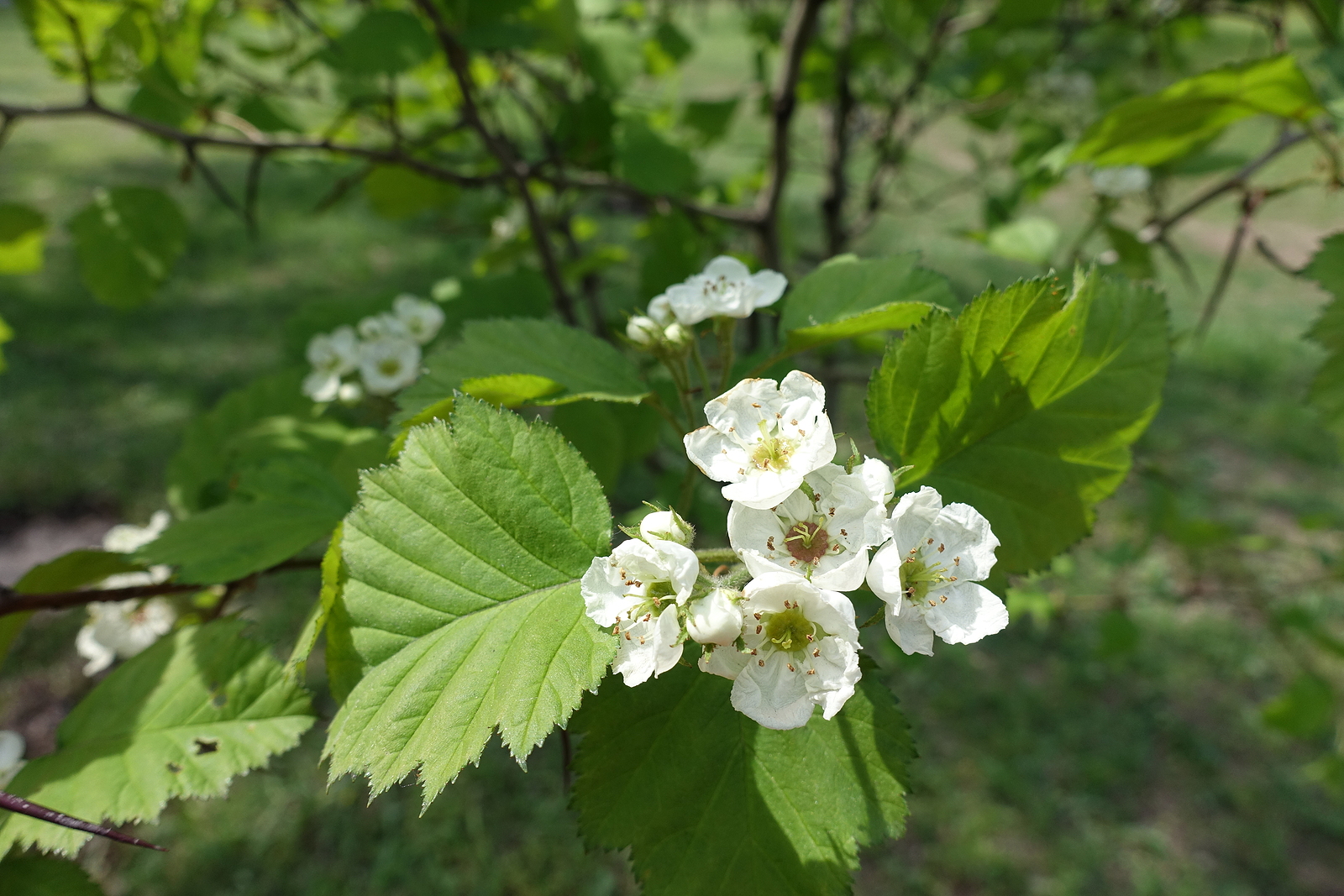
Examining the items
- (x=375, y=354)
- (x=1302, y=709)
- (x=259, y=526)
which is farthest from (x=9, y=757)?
(x=1302, y=709)

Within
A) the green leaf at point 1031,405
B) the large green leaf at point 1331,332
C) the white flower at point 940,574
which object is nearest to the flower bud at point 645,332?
the green leaf at point 1031,405

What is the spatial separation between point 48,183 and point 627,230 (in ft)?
16.2

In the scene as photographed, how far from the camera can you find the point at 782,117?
2.03m

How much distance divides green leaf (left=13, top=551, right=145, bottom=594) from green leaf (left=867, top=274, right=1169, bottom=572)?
111cm

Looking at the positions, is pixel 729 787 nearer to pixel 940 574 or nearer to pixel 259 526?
pixel 940 574

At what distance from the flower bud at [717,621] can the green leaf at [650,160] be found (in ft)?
4.30

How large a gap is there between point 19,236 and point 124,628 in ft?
3.53

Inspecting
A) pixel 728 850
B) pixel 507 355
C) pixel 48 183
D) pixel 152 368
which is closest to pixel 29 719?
pixel 152 368

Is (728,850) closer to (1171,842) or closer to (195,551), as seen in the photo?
(195,551)

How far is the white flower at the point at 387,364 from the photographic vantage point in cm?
162

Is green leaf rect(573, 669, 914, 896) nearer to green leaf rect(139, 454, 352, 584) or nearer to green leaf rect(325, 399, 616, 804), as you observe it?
green leaf rect(325, 399, 616, 804)

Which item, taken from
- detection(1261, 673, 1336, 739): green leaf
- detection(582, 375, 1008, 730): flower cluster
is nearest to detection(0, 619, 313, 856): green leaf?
detection(582, 375, 1008, 730): flower cluster

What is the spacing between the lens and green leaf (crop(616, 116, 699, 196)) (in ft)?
6.17

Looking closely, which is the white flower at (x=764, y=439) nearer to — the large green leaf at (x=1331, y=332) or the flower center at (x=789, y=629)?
the flower center at (x=789, y=629)
